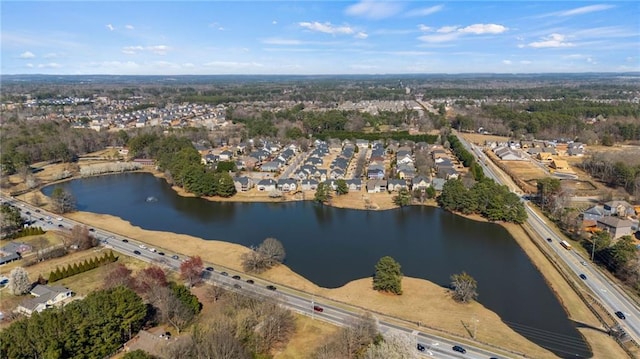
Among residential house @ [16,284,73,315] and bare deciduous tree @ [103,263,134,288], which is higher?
bare deciduous tree @ [103,263,134,288]

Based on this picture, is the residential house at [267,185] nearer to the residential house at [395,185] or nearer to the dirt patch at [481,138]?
the residential house at [395,185]

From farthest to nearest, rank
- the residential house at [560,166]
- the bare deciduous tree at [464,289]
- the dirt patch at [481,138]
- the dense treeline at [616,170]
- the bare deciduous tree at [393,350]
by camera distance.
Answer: the dirt patch at [481,138], the residential house at [560,166], the dense treeline at [616,170], the bare deciduous tree at [464,289], the bare deciduous tree at [393,350]

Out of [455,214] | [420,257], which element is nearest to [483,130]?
[455,214]

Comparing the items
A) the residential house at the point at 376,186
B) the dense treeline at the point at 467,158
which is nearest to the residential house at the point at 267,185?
the residential house at the point at 376,186

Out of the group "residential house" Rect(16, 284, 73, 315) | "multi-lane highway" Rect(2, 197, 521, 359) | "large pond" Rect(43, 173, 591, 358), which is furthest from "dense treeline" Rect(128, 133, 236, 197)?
"residential house" Rect(16, 284, 73, 315)

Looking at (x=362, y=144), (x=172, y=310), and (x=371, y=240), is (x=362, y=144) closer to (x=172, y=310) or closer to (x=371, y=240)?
(x=371, y=240)

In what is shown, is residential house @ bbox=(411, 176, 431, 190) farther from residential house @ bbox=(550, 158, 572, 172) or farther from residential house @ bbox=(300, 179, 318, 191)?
residential house @ bbox=(550, 158, 572, 172)

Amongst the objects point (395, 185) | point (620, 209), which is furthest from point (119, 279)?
point (620, 209)

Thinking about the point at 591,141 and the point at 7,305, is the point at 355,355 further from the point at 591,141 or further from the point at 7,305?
the point at 591,141
